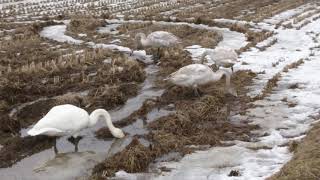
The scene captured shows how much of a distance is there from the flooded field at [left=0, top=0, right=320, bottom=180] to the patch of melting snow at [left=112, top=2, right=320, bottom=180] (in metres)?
0.02

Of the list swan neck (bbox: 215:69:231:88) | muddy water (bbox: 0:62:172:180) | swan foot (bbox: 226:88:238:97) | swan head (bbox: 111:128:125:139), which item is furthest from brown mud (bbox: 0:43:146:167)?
swan foot (bbox: 226:88:238:97)

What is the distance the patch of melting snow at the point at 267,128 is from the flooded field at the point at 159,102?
0.02 metres

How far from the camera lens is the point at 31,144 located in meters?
11.2

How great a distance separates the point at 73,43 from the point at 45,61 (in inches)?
178

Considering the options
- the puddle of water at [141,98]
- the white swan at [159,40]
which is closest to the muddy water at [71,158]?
the puddle of water at [141,98]

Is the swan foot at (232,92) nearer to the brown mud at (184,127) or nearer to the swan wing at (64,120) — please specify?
the brown mud at (184,127)

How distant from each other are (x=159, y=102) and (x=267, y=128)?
Answer: 129 inches

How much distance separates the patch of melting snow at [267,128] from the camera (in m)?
9.48

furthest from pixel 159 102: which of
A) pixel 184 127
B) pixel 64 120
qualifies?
pixel 64 120

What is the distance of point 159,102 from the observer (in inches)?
552

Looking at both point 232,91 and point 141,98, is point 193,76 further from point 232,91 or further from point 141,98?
point 141,98

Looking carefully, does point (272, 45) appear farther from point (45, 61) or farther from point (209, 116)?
point (209, 116)

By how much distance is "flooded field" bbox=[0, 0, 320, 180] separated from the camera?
9.94 metres

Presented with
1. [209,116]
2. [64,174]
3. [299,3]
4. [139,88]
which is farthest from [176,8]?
[64,174]
